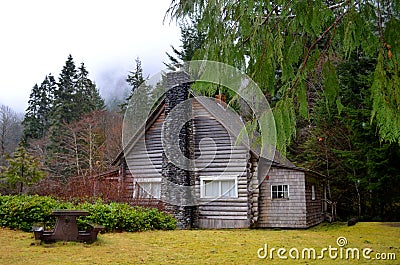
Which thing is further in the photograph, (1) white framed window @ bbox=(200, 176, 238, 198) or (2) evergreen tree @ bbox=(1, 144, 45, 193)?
(2) evergreen tree @ bbox=(1, 144, 45, 193)

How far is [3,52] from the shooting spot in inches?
1633

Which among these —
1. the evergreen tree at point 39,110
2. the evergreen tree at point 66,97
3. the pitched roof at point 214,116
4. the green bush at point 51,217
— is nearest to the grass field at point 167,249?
the green bush at point 51,217

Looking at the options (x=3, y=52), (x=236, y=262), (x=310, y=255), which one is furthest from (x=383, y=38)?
(x=3, y=52)

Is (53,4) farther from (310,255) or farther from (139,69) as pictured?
(310,255)

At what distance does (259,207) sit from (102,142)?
15.8m

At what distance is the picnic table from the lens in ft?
24.7

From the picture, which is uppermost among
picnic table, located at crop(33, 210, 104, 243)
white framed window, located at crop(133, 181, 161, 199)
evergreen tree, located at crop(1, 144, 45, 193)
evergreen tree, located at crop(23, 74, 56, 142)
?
evergreen tree, located at crop(23, 74, 56, 142)

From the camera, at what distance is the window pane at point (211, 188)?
44.0 feet

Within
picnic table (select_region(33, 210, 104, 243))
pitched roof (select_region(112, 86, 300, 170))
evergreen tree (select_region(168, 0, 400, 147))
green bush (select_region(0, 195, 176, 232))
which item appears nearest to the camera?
evergreen tree (select_region(168, 0, 400, 147))

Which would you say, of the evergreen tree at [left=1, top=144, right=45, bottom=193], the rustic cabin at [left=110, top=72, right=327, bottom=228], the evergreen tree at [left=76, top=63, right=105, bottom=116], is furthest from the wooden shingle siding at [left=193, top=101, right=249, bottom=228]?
the evergreen tree at [left=76, top=63, right=105, bottom=116]

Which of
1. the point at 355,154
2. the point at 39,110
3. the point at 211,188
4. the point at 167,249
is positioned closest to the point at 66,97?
the point at 39,110

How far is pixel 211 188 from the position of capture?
13477 mm

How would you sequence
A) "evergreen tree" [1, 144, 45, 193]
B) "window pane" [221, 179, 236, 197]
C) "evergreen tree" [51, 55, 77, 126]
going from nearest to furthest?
"window pane" [221, 179, 236, 197], "evergreen tree" [1, 144, 45, 193], "evergreen tree" [51, 55, 77, 126]

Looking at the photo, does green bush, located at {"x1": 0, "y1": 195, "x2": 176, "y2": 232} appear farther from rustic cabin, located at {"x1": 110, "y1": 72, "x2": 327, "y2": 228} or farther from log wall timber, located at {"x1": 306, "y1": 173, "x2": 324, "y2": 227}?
log wall timber, located at {"x1": 306, "y1": 173, "x2": 324, "y2": 227}
